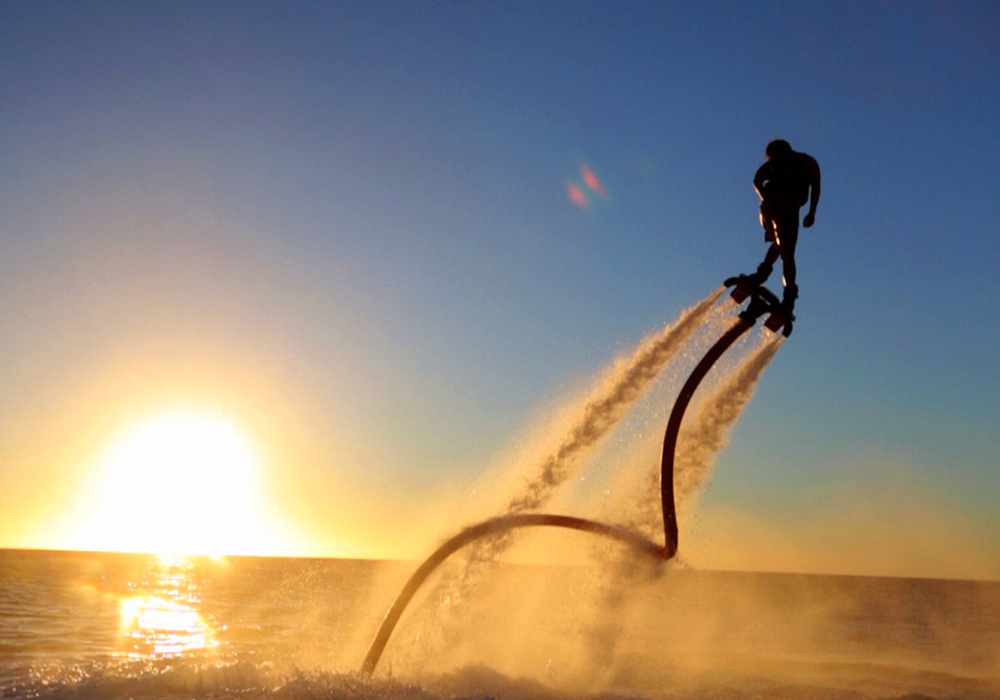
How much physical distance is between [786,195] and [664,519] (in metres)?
4.94

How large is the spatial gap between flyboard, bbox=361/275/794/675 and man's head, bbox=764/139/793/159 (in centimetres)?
169

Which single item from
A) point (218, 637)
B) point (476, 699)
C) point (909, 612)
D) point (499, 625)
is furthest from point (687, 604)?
point (476, 699)

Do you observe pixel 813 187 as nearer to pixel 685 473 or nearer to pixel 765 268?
pixel 765 268

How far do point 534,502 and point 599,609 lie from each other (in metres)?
2.59

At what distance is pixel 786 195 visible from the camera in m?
12.4

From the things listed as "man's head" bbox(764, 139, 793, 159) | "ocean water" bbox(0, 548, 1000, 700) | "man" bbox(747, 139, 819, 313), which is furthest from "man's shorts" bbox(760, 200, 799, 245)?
"ocean water" bbox(0, 548, 1000, 700)

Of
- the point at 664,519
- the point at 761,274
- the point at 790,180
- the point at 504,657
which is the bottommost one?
the point at 504,657

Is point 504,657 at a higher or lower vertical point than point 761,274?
lower

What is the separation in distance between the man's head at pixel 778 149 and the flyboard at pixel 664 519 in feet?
5.55

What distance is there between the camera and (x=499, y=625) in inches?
787

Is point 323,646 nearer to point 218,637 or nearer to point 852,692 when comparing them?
point 218,637

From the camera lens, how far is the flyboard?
13.0 m

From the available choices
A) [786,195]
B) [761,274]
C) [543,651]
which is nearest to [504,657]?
[543,651]

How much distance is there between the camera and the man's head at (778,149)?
1248 centimetres
